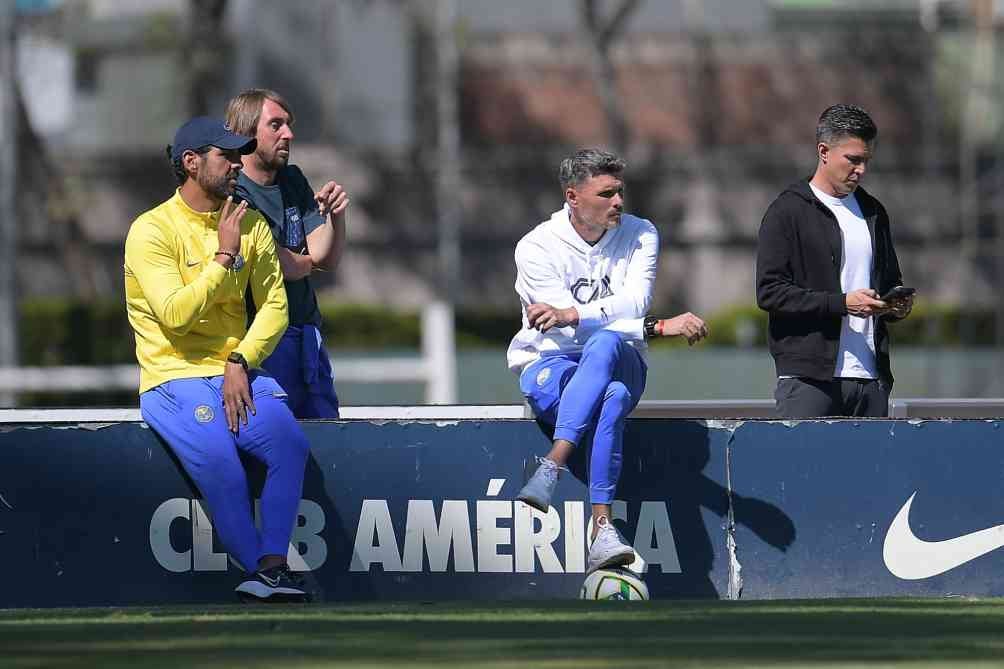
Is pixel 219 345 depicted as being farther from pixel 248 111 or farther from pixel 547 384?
pixel 547 384

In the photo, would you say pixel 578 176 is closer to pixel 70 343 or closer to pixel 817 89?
pixel 70 343

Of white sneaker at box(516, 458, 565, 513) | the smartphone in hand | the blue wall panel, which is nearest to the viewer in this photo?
white sneaker at box(516, 458, 565, 513)

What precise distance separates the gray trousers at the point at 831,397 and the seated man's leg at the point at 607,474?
0.79m

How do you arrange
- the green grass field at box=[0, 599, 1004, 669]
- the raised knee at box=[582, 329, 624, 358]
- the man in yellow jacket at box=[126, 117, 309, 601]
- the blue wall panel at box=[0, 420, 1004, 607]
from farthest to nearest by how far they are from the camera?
the blue wall panel at box=[0, 420, 1004, 607] < the raised knee at box=[582, 329, 624, 358] < the man in yellow jacket at box=[126, 117, 309, 601] < the green grass field at box=[0, 599, 1004, 669]

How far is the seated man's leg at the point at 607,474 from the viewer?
679 cm

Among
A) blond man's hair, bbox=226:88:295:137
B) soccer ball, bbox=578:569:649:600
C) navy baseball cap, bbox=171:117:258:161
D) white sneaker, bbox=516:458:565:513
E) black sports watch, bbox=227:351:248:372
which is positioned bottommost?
soccer ball, bbox=578:569:649:600

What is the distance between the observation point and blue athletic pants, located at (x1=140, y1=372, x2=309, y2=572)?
687 centimetres

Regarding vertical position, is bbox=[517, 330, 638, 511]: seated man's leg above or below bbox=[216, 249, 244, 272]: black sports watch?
below

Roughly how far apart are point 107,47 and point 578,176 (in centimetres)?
2639

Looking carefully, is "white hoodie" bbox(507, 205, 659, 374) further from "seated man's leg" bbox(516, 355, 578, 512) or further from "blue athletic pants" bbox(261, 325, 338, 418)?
"blue athletic pants" bbox(261, 325, 338, 418)

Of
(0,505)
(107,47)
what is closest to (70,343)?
(107,47)

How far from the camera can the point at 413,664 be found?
5031mm

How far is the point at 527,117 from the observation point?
3391 cm

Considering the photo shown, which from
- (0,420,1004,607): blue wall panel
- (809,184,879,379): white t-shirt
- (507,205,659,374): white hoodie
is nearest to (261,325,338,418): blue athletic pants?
(0,420,1004,607): blue wall panel
